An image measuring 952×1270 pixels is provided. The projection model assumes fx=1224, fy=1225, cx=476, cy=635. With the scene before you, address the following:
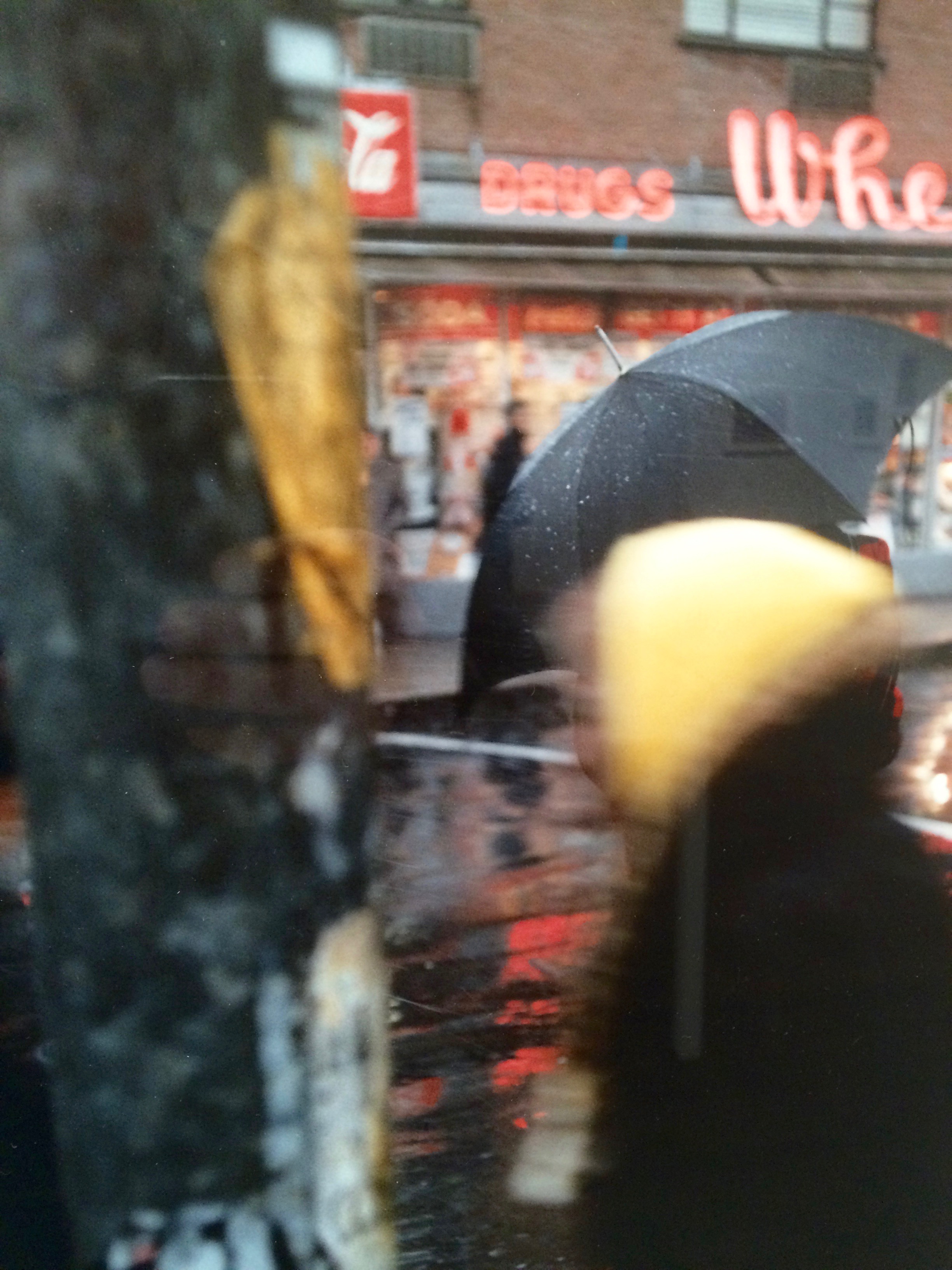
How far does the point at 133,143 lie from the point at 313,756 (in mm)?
757

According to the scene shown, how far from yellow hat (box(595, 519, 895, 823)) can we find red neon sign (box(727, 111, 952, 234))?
825cm

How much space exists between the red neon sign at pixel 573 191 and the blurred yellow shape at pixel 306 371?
10724 mm

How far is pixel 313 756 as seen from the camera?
158 centimetres

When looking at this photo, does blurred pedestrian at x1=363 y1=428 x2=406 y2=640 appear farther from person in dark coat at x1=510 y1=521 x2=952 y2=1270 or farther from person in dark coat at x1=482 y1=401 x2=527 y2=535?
person in dark coat at x1=510 y1=521 x2=952 y2=1270

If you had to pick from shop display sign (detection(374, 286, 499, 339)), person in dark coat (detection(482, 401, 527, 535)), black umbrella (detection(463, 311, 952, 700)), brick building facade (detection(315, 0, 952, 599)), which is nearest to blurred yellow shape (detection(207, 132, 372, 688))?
black umbrella (detection(463, 311, 952, 700))

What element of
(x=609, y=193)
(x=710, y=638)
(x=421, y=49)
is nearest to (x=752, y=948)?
(x=710, y=638)

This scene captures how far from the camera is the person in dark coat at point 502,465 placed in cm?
1124

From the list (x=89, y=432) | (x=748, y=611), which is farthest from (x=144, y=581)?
(x=748, y=611)

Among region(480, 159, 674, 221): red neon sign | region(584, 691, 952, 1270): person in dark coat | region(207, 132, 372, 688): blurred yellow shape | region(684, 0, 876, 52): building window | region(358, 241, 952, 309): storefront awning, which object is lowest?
region(584, 691, 952, 1270): person in dark coat

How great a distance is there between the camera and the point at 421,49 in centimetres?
1135

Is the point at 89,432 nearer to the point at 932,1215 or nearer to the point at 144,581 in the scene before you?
the point at 144,581

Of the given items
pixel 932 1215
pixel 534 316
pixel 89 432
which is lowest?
pixel 932 1215

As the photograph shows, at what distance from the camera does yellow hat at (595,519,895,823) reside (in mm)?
4375

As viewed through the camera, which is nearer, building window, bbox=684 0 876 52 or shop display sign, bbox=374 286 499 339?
shop display sign, bbox=374 286 499 339
